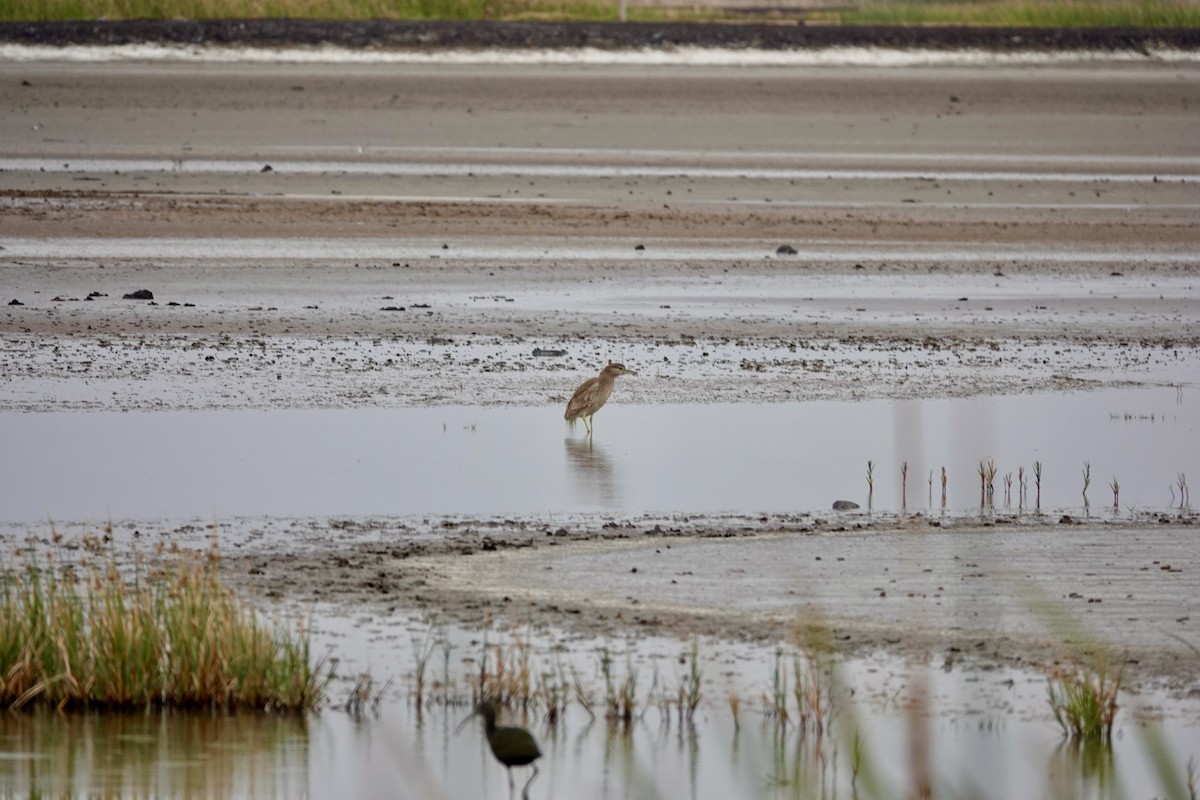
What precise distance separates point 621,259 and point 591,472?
8833 mm

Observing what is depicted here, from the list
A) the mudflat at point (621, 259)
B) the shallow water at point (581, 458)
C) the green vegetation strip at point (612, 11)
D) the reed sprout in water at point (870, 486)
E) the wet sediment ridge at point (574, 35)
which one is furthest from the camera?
the green vegetation strip at point (612, 11)

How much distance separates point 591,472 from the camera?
1018cm

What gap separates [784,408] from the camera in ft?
39.5

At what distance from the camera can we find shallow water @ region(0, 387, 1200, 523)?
938cm

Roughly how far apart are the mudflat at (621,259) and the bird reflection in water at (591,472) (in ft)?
2.14

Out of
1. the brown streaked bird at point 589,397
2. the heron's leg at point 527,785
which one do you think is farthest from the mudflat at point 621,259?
the heron's leg at point 527,785

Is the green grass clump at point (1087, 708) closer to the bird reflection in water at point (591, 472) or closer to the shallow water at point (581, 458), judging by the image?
the shallow water at point (581, 458)

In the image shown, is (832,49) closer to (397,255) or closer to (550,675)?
(397,255)

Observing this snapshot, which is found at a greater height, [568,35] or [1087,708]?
[568,35]

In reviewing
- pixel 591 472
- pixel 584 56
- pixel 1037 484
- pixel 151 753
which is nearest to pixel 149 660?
pixel 151 753

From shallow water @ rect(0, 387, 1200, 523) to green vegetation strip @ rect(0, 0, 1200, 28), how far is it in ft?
82.6

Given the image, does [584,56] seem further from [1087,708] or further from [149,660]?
[1087,708]

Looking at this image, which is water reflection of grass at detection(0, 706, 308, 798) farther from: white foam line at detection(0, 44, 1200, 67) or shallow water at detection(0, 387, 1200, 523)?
white foam line at detection(0, 44, 1200, 67)

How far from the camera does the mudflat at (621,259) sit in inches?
328
